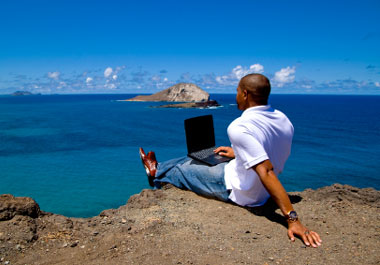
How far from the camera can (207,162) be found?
207 inches

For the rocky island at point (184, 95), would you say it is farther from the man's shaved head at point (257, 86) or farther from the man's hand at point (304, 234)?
the man's hand at point (304, 234)

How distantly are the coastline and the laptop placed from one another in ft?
2.86

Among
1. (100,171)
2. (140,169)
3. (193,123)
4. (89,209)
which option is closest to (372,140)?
(140,169)

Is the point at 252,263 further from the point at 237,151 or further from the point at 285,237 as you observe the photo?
the point at 237,151

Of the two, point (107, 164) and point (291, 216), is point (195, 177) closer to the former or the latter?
point (291, 216)

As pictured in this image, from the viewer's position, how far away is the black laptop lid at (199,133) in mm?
5793

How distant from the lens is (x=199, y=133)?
6078 millimetres

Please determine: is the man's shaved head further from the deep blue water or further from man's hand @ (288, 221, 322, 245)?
the deep blue water

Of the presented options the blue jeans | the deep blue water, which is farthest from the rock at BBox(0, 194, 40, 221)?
the deep blue water

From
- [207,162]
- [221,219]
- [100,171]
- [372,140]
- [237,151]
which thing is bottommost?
[372,140]

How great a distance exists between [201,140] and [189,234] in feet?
8.38

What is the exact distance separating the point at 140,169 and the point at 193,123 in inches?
714

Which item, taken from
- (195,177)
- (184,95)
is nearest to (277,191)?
(195,177)

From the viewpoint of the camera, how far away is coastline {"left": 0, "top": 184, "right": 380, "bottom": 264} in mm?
3281
